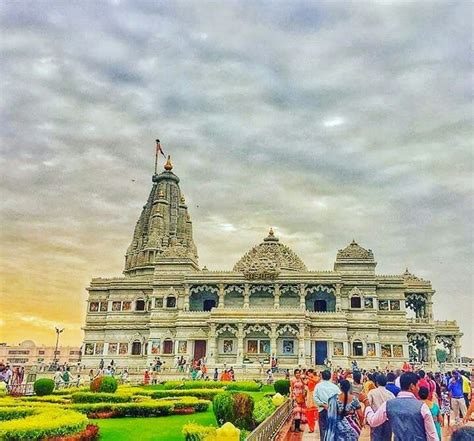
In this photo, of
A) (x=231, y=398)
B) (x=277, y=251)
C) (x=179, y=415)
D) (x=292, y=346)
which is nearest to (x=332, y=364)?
(x=292, y=346)

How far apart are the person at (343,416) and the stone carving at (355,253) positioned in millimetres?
47295

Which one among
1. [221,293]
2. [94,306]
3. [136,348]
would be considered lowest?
[136,348]

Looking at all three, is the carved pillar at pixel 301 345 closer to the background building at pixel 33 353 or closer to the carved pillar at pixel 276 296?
the carved pillar at pixel 276 296

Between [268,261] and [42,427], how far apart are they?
147ft

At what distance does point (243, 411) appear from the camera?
561 inches

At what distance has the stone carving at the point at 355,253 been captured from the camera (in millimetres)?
55719

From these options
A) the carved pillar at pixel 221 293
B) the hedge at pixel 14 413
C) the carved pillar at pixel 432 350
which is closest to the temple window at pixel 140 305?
the carved pillar at pixel 221 293

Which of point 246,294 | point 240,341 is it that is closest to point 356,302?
point 246,294

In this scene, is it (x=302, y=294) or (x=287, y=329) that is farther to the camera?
(x=302, y=294)

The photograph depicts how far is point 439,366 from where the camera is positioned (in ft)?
161

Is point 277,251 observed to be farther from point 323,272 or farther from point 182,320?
point 182,320

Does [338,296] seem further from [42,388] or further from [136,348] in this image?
[42,388]

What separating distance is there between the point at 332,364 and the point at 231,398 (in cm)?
3797

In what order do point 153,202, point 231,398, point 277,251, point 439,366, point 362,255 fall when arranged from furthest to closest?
point 153,202
point 277,251
point 362,255
point 439,366
point 231,398
